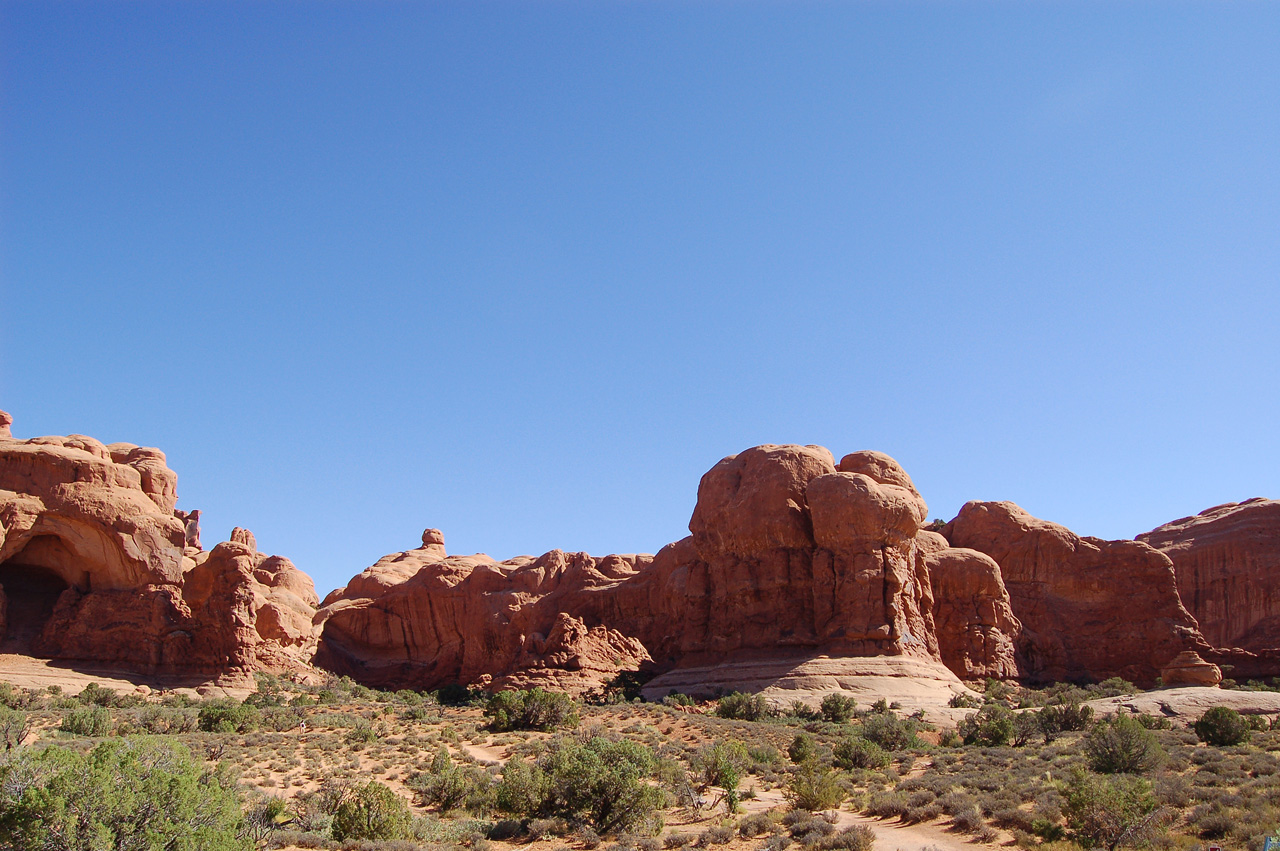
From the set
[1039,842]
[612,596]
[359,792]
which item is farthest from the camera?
[612,596]

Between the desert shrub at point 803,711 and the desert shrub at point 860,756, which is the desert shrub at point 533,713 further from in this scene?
the desert shrub at point 860,756

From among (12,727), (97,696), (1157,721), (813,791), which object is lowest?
(1157,721)

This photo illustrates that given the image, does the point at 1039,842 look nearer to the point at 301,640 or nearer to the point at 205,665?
the point at 205,665

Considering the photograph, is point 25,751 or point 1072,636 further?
point 1072,636

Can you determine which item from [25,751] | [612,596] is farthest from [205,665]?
[25,751]

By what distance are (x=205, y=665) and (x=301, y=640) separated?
7.60 m

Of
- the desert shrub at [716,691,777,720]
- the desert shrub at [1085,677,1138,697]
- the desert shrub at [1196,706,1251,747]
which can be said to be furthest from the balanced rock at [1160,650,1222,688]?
the desert shrub at [716,691,777,720]

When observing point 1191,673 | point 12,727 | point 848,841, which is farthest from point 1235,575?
point 12,727

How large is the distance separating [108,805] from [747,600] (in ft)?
102

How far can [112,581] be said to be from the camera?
40000mm

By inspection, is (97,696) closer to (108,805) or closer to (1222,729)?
(108,805)

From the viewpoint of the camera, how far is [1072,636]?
4347 centimetres

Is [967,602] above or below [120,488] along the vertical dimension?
below

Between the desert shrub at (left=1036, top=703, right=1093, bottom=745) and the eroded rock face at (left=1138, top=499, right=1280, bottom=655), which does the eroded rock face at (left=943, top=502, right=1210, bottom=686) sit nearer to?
the eroded rock face at (left=1138, top=499, right=1280, bottom=655)
